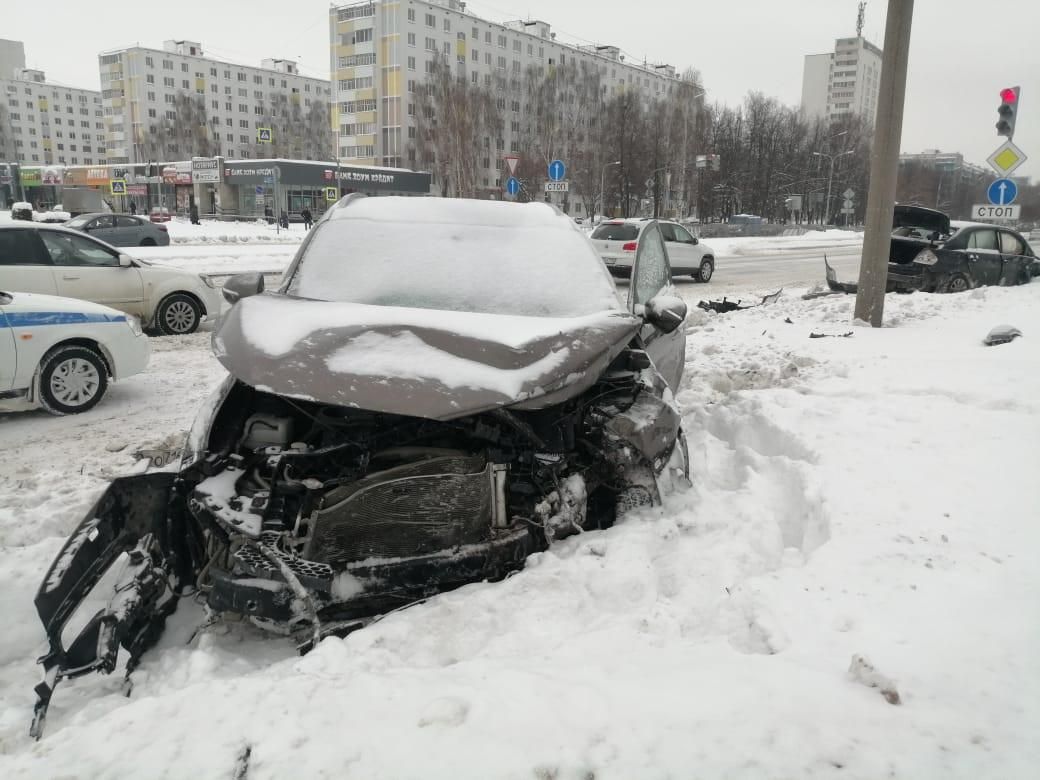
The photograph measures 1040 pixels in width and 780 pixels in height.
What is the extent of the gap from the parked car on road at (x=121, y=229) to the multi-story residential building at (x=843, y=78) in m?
132

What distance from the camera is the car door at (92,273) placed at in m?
9.37

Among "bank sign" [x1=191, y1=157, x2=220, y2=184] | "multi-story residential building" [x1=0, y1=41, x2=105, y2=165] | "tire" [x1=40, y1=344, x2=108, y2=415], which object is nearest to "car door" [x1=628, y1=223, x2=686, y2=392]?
"tire" [x1=40, y1=344, x2=108, y2=415]

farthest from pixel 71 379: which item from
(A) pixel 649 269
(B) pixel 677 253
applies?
(B) pixel 677 253

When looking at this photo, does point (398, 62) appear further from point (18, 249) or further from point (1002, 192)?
point (18, 249)

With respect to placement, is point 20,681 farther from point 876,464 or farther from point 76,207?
point 76,207

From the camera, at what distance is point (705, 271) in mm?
19484

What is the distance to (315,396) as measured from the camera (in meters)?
2.85

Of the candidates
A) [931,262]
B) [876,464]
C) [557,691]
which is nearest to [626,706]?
[557,691]

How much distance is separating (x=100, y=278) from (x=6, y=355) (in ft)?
14.1

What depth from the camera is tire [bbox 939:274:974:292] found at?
13805 mm

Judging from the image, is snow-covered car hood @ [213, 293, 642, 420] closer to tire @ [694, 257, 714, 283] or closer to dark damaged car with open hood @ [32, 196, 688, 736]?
dark damaged car with open hood @ [32, 196, 688, 736]

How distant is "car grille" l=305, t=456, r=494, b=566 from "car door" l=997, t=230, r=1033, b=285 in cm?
1509

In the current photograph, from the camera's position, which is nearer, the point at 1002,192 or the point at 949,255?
the point at 949,255

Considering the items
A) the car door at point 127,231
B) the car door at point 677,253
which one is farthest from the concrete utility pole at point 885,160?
the car door at point 127,231
